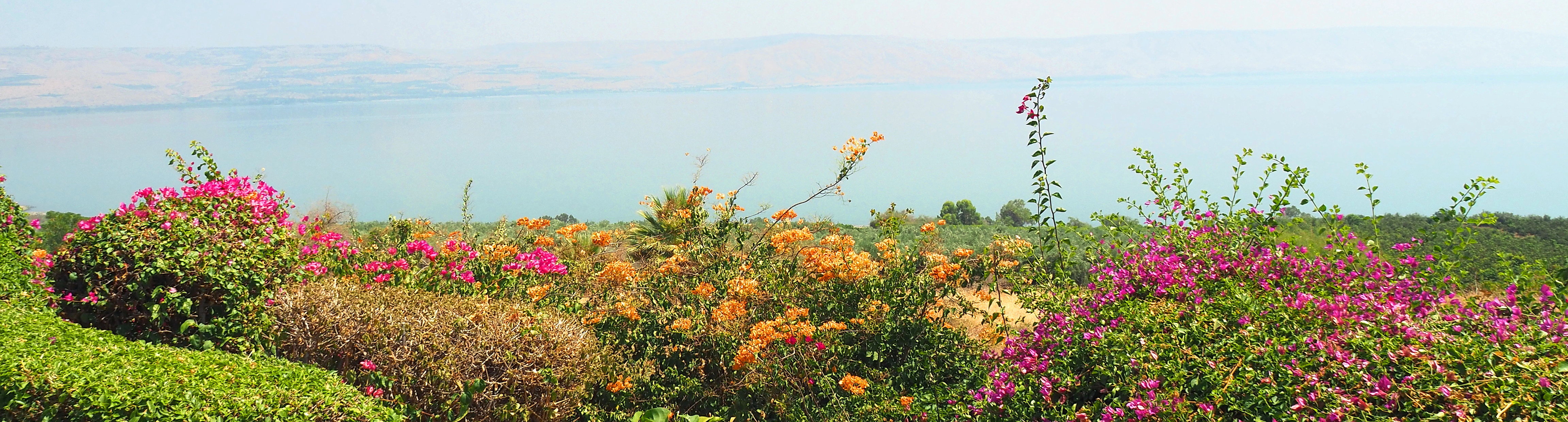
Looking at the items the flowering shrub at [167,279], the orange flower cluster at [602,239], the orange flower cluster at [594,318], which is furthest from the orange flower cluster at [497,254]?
the flowering shrub at [167,279]

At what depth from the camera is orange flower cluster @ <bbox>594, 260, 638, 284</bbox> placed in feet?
17.1

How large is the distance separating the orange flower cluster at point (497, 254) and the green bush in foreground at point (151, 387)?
1980 mm

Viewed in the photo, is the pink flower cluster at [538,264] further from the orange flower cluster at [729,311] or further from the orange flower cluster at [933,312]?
the orange flower cluster at [933,312]

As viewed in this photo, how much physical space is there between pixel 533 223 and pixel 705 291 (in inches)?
69.6

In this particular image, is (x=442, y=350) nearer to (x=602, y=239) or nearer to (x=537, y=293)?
(x=537, y=293)

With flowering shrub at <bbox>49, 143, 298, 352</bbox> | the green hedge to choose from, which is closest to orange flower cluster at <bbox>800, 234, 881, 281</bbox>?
the green hedge

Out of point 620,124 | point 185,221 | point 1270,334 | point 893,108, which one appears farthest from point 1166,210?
point 893,108

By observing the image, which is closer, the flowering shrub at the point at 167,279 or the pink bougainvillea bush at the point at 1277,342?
the pink bougainvillea bush at the point at 1277,342

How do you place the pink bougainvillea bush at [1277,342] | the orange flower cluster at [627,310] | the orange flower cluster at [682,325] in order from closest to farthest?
the pink bougainvillea bush at [1277,342] < the orange flower cluster at [682,325] < the orange flower cluster at [627,310]

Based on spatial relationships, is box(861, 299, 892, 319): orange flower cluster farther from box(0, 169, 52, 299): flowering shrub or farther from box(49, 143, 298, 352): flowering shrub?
box(0, 169, 52, 299): flowering shrub

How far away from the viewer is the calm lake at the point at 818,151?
147ft

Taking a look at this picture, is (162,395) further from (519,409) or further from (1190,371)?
(1190,371)

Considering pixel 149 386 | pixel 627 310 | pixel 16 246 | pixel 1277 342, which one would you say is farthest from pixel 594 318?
pixel 16 246

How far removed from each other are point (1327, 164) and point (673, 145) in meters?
50.4
